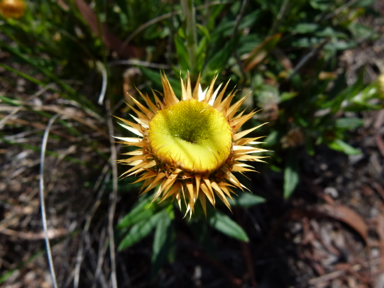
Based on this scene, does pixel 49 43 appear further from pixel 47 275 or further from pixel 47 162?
pixel 47 275

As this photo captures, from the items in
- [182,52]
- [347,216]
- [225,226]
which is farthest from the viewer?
[347,216]

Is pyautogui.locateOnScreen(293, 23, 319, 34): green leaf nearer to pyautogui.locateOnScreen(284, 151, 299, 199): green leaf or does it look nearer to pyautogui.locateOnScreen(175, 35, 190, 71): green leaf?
pyautogui.locateOnScreen(284, 151, 299, 199): green leaf

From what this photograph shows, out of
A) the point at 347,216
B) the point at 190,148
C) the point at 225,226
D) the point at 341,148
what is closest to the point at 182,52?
the point at 190,148

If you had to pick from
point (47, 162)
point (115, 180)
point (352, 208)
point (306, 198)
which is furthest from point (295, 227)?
point (47, 162)

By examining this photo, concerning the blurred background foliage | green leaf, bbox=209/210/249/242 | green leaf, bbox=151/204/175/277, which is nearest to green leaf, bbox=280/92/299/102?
the blurred background foliage

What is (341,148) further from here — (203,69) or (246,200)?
(203,69)

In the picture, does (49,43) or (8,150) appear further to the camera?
(8,150)
